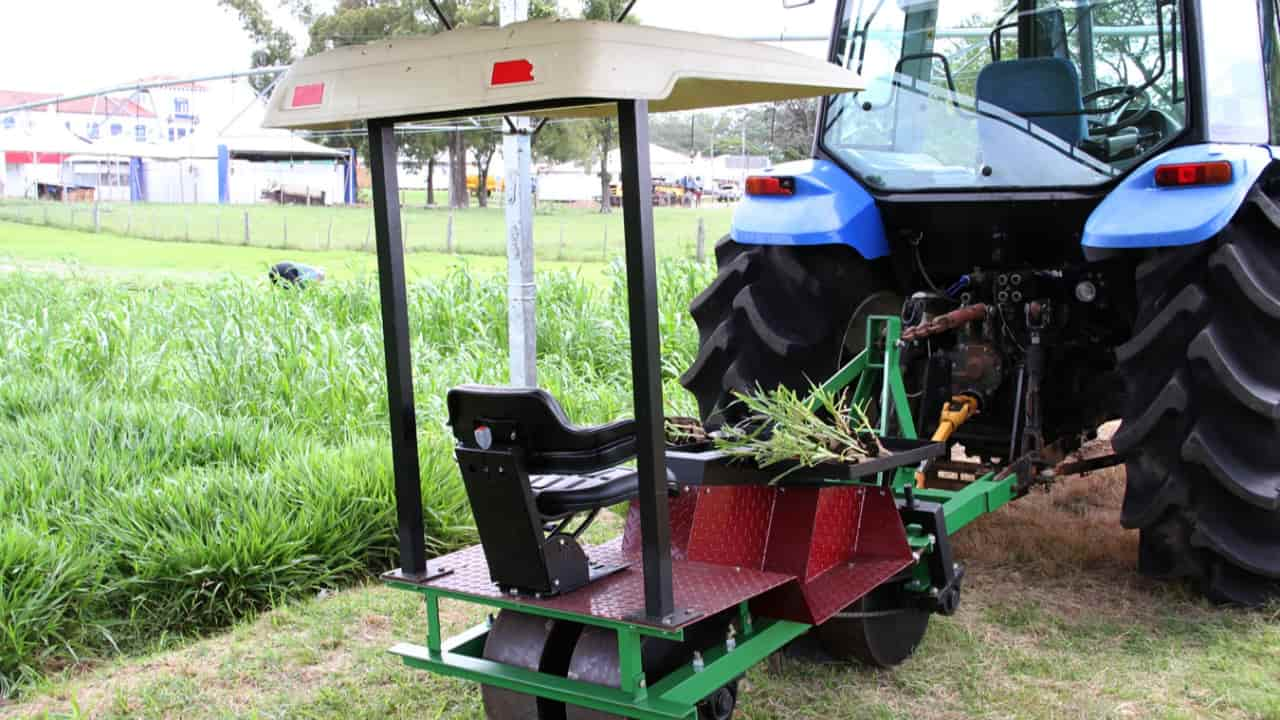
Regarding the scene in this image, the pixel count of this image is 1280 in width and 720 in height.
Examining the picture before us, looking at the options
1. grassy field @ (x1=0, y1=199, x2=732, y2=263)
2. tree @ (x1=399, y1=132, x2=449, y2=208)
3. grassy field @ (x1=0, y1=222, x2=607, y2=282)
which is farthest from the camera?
tree @ (x1=399, y1=132, x2=449, y2=208)

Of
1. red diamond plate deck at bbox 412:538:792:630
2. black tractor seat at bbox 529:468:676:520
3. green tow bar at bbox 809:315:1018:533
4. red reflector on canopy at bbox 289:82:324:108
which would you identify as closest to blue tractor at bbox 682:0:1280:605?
green tow bar at bbox 809:315:1018:533

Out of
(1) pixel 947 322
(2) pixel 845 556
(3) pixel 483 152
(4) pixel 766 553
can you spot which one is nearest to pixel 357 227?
(3) pixel 483 152

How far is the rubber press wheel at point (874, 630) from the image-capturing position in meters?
3.27

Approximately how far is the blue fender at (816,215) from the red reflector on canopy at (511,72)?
2.01 meters

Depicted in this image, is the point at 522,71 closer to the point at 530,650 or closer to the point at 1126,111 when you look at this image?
the point at 530,650

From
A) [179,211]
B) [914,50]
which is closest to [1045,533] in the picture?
[914,50]

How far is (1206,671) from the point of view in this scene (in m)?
3.34

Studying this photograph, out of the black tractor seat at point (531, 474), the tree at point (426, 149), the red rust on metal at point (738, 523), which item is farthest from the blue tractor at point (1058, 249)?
the tree at point (426, 149)

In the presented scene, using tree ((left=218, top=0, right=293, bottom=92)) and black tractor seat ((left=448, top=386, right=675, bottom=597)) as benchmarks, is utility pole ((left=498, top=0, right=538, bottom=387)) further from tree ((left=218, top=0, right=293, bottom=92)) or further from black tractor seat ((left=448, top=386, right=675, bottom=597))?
tree ((left=218, top=0, right=293, bottom=92))

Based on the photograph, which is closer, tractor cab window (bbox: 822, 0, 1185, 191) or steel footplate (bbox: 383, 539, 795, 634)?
steel footplate (bbox: 383, 539, 795, 634)

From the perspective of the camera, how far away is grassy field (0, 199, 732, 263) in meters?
15.3

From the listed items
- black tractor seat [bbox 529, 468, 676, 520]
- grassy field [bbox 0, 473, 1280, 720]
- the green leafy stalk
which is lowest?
grassy field [bbox 0, 473, 1280, 720]

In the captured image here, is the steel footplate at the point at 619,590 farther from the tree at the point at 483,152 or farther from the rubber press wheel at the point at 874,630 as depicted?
the tree at the point at 483,152

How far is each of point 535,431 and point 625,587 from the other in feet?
1.48
